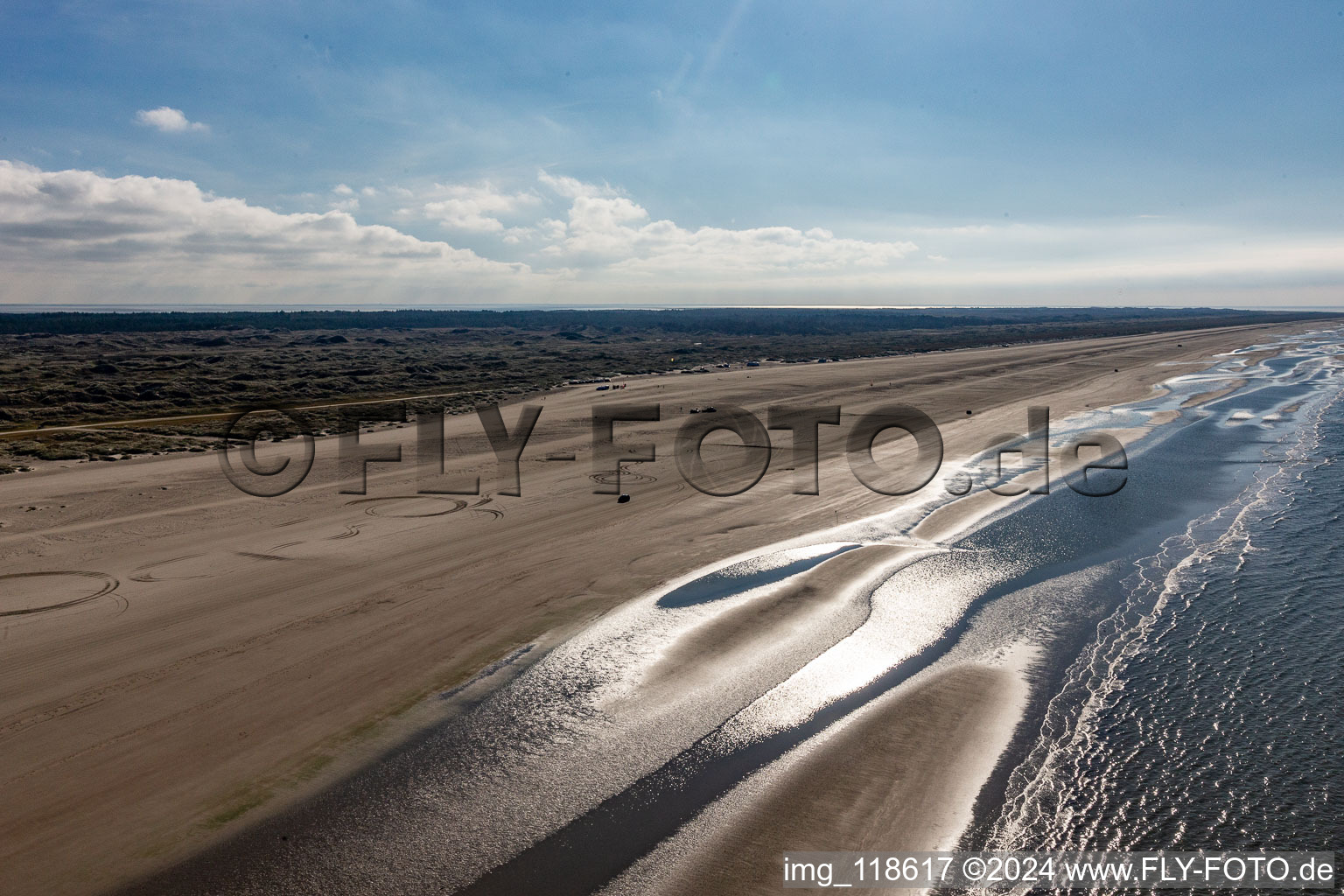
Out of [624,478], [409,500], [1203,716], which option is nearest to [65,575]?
[409,500]

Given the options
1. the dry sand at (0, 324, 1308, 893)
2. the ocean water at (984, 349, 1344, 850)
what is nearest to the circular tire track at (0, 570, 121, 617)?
the dry sand at (0, 324, 1308, 893)

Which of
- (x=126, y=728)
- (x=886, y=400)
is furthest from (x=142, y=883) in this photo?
(x=886, y=400)

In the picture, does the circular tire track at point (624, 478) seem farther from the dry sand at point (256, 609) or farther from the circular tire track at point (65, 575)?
the circular tire track at point (65, 575)

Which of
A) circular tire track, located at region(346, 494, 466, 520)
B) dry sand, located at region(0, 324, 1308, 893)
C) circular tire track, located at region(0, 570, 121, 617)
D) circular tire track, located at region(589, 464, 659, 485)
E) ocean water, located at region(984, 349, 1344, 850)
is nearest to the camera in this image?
ocean water, located at region(984, 349, 1344, 850)

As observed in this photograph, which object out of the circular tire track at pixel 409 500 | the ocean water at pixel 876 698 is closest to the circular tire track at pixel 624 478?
the circular tire track at pixel 409 500

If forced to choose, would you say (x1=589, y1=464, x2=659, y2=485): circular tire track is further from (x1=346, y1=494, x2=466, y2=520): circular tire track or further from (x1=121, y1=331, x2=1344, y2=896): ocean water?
(x1=121, y1=331, x2=1344, y2=896): ocean water

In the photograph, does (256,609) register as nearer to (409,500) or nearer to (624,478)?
(409,500)

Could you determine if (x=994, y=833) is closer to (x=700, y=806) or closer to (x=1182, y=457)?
(x=700, y=806)
